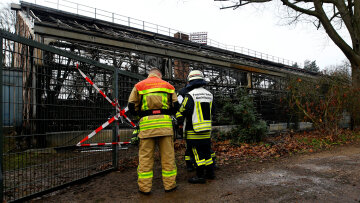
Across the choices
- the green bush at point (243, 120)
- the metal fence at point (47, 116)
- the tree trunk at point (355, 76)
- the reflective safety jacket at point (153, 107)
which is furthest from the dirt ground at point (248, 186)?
the tree trunk at point (355, 76)

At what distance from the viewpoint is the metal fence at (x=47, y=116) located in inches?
114

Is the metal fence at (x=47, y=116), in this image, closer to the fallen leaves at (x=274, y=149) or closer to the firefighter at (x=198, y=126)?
the firefighter at (x=198, y=126)

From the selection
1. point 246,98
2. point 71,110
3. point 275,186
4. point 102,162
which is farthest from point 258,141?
point 71,110

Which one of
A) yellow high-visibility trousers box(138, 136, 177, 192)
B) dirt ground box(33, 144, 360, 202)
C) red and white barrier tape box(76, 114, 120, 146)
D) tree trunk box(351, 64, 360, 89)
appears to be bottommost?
dirt ground box(33, 144, 360, 202)

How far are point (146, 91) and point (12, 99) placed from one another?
172 centimetres

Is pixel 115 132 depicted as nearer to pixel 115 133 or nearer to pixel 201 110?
pixel 115 133

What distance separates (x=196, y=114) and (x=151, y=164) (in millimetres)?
1121

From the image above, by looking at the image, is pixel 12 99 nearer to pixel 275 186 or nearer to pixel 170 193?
pixel 170 193

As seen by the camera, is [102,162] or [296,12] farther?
[296,12]

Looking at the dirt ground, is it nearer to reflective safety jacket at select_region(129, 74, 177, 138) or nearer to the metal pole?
the metal pole

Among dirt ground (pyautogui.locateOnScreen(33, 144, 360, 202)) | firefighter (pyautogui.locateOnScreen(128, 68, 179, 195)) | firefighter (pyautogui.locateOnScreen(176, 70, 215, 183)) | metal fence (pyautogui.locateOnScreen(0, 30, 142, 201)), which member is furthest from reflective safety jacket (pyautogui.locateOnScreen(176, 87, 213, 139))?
metal fence (pyautogui.locateOnScreen(0, 30, 142, 201))

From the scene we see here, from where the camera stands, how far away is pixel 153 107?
3600mm

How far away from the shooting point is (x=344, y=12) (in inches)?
476

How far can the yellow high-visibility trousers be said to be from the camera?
3.43m
